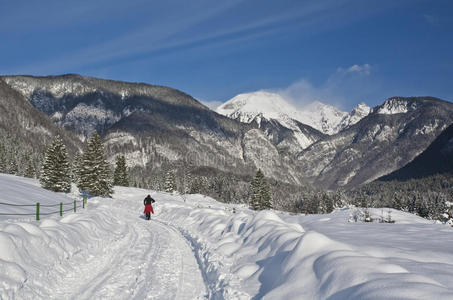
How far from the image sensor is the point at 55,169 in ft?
138

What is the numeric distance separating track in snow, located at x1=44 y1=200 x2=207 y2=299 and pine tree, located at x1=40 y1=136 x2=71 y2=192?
114ft

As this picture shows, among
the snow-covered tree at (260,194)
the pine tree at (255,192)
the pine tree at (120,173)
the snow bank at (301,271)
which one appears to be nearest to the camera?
the snow bank at (301,271)

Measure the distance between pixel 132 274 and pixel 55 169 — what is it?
131ft

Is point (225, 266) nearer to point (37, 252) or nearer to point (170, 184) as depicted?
point (37, 252)

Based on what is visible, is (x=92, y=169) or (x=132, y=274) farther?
(x=92, y=169)

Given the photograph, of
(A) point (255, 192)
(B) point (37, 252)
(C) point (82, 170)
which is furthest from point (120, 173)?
(B) point (37, 252)

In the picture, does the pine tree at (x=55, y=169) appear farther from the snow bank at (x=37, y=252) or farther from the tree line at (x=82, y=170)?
the snow bank at (x=37, y=252)

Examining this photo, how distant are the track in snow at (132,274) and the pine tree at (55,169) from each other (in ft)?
114

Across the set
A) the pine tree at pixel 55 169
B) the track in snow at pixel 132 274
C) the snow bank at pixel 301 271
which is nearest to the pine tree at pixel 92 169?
the pine tree at pixel 55 169

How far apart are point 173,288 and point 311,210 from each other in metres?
102

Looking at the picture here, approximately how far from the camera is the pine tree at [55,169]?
41.5 metres

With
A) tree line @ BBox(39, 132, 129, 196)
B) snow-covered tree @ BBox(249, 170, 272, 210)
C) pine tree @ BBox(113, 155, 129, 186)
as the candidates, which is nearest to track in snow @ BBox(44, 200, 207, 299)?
tree line @ BBox(39, 132, 129, 196)

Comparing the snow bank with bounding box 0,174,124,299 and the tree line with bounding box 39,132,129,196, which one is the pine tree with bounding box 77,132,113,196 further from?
the snow bank with bounding box 0,174,124,299

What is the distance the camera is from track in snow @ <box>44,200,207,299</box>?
22.3 feet
